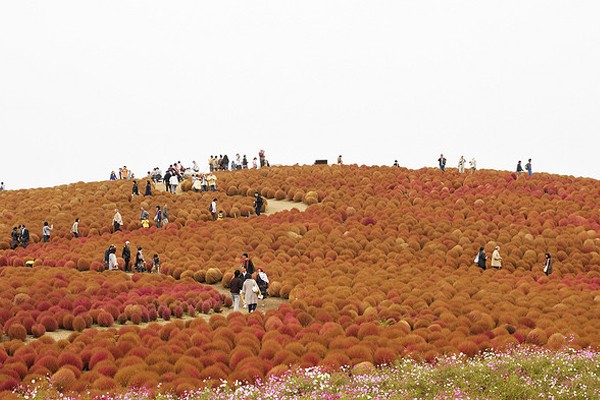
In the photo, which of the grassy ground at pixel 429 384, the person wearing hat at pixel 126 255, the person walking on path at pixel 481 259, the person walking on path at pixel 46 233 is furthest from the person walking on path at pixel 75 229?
the grassy ground at pixel 429 384

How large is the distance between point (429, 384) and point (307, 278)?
453 inches

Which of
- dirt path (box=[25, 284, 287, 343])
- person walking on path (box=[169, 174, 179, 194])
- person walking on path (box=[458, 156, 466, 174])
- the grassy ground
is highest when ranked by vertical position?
person walking on path (box=[458, 156, 466, 174])

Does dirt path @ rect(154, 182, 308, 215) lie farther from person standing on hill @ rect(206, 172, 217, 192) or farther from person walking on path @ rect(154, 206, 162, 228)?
person walking on path @ rect(154, 206, 162, 228)

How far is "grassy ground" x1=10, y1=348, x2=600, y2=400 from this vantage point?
43.0 feet

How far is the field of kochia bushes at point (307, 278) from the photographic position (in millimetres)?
15969

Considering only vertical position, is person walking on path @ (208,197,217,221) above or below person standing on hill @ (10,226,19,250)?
above

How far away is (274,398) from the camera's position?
1285 centimetres

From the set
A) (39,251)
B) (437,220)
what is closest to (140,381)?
(39,251)

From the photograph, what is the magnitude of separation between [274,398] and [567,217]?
2731 cm

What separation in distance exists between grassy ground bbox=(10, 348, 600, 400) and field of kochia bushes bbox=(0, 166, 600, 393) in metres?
0.70

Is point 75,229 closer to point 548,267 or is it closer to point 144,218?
point 144,218

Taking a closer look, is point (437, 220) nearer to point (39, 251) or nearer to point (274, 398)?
point (39, 251)

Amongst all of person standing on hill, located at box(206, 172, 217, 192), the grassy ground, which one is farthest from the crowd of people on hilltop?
the grassy ground

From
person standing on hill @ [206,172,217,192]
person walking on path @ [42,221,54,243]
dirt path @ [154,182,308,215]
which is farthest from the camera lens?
person standing on hill @ [206,172,217,192]
